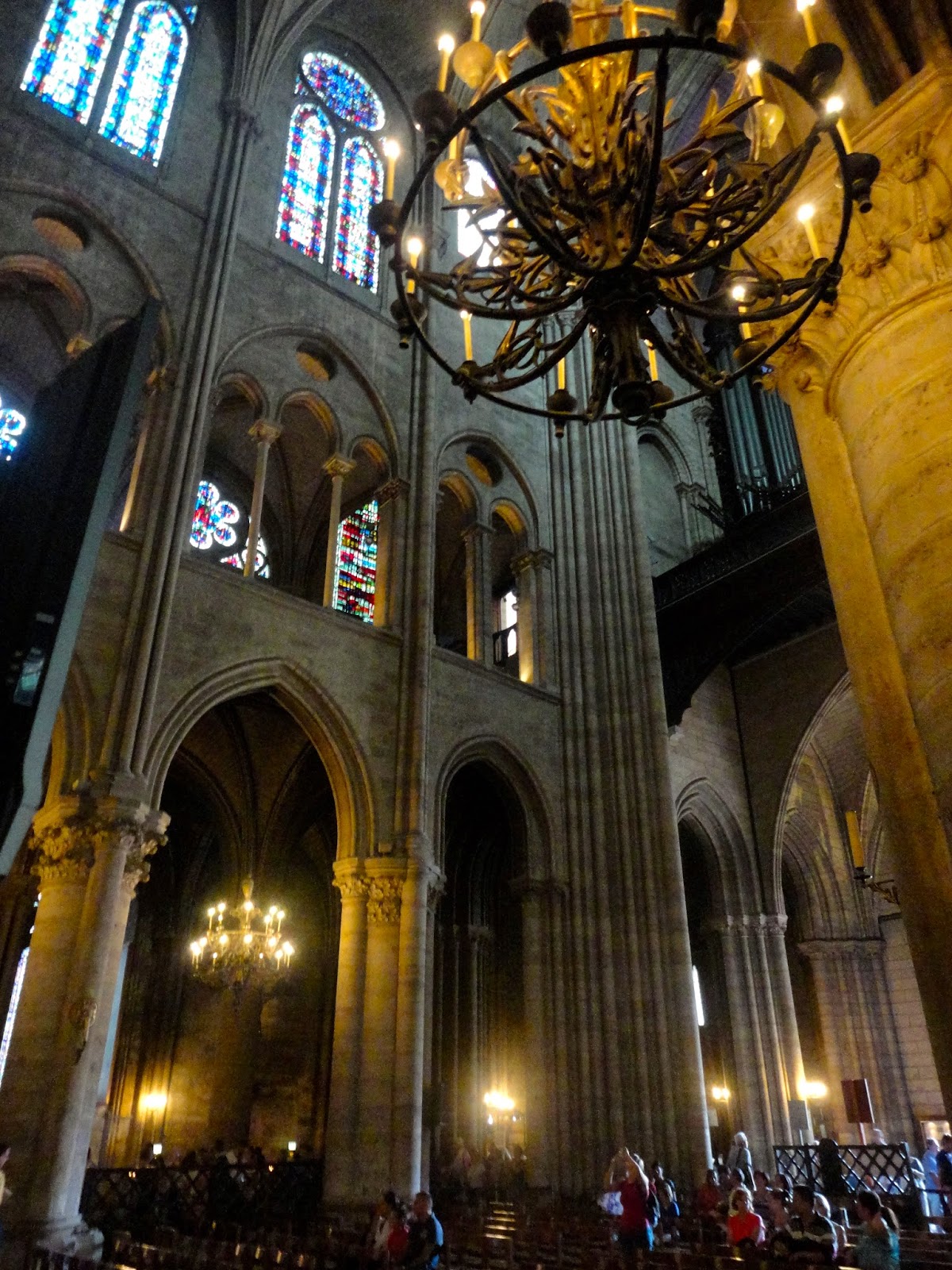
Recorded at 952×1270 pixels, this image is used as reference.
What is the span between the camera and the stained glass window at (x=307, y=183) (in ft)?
46.5

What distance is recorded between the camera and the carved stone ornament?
10.6m

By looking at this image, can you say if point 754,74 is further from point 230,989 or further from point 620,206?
point 230,989

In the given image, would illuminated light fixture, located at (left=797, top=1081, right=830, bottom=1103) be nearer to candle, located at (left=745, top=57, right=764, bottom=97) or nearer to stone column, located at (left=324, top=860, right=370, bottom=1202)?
stone column, located at (left=324, top=860, right=370, bottom=1202)

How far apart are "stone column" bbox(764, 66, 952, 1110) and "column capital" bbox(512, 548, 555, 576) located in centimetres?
890

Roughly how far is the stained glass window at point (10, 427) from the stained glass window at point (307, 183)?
4.80 m

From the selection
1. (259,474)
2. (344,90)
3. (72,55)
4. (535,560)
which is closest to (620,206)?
(259,474)

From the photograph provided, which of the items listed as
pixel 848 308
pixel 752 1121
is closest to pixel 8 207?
pixel 848 308

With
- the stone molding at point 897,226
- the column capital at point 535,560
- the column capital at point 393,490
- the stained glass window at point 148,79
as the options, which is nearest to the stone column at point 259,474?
the column capital at point 393,490

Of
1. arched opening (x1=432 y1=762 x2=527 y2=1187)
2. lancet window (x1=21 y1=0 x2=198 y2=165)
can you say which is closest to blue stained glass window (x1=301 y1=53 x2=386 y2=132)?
lancet window (x1=21 y1=0 x2=198 y2=165)

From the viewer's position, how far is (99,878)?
8648 mm

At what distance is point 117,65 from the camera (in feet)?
42.3

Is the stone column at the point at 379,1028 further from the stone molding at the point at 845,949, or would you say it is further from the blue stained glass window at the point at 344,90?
the stone molding at the point at 845,949

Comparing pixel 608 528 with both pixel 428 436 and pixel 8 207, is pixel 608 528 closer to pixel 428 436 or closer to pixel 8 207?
pixel 428 436

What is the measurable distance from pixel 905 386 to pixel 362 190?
42.7ft
